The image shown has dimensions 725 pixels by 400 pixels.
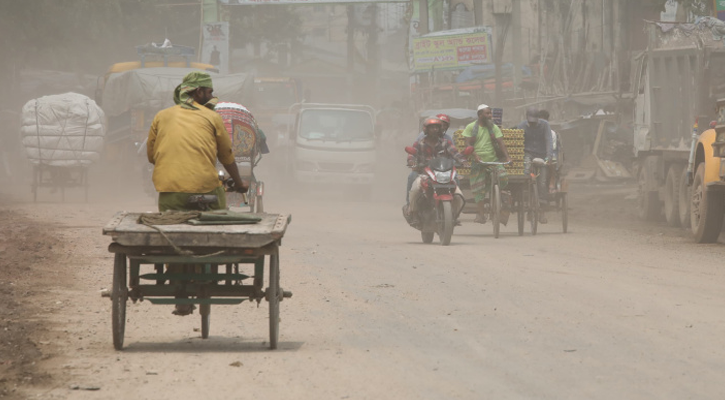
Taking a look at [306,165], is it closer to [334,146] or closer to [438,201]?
[334,146]

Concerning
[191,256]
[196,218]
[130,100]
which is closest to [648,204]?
[130,100]

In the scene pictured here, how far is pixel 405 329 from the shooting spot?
8258 mm

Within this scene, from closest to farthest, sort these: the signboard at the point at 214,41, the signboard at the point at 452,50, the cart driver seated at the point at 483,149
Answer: the cart driver seated at the point at 483,149
the signboard at the point at 452,50
the signboard at the point at 214,41

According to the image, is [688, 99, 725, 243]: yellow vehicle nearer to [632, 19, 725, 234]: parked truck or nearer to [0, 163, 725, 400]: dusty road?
[632, 19, 725, 234]: parked truck

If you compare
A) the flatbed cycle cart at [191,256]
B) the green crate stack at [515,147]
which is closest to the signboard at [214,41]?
the green crate stack at [515,147]

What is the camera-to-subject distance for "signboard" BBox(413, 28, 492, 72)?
1741 inches

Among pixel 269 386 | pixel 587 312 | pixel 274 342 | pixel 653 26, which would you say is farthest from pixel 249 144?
pixel 269 386

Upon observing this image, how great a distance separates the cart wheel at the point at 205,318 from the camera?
7732mm

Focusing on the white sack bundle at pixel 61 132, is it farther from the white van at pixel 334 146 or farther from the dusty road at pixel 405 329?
the dusty road at pixel 405 329

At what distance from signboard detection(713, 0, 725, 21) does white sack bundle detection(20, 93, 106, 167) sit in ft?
42.9

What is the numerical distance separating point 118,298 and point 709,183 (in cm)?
1007

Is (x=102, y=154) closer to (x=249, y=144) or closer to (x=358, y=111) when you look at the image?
(x=358, y=111)

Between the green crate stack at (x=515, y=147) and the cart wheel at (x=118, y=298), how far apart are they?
34.7 ft

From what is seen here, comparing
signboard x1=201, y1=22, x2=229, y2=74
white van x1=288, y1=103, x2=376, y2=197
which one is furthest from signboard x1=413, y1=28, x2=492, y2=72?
white van x1=288, y1=103, x2=376, y2=197
